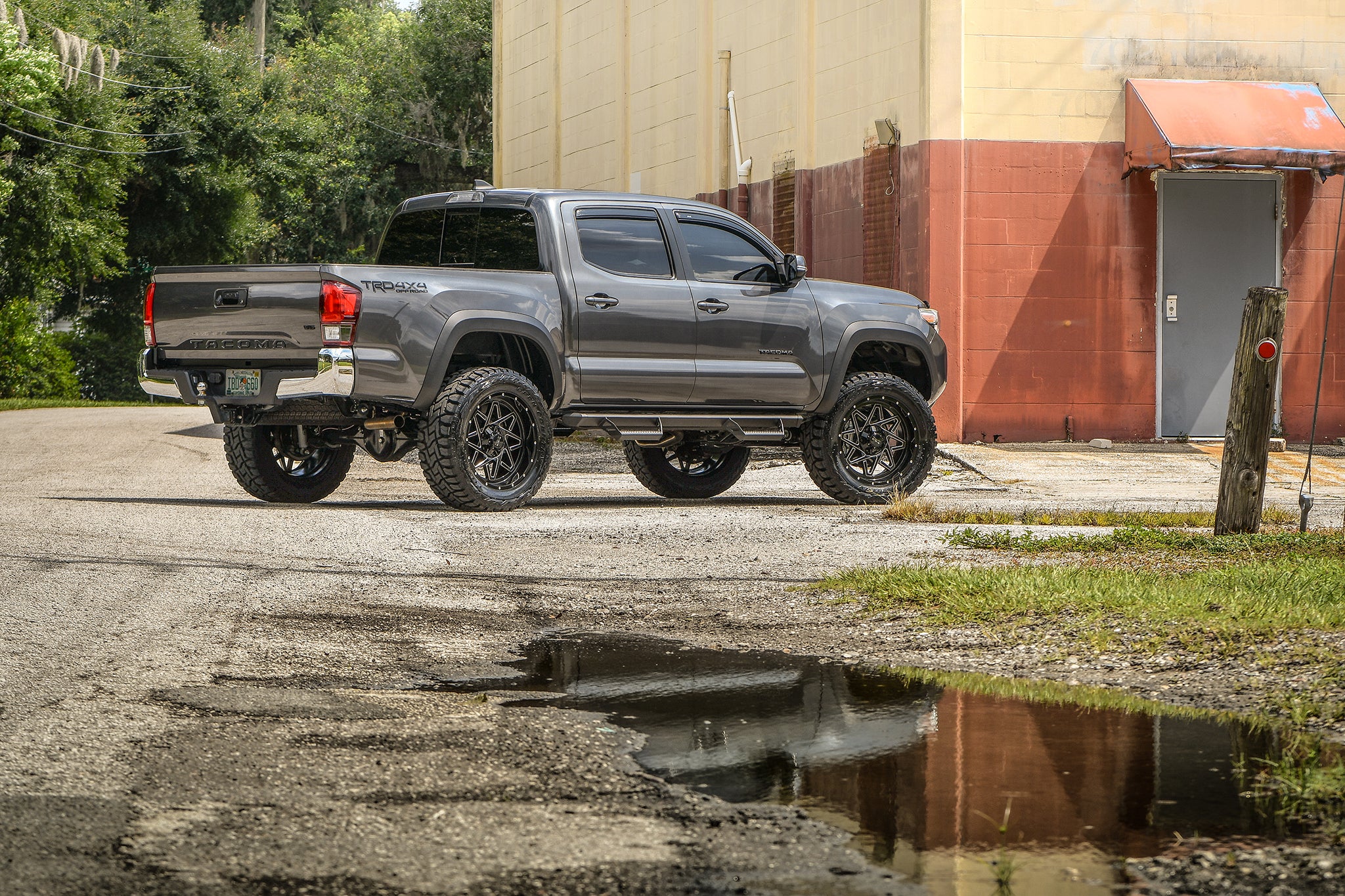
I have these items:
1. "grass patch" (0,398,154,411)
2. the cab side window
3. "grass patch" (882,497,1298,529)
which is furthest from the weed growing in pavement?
"grass patch" (0,398,154,411)

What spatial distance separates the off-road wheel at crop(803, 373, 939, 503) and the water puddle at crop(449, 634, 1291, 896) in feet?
20.7

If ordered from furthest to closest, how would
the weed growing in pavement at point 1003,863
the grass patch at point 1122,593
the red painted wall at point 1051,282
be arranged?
the red painted wall at point 1051,282, the grass patch at point 1122,593, the weed growing in pavement at point 1003,863

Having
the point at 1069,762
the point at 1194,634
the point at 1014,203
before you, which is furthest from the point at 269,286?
the point at 1014,203

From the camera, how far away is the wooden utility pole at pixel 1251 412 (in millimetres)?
9133

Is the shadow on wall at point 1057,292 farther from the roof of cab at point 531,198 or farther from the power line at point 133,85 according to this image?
the power line at point 133,85

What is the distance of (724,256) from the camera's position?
474 inches

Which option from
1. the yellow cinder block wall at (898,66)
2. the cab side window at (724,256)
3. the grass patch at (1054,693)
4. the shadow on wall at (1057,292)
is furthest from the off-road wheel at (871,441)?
the grass patch at (1054,693)

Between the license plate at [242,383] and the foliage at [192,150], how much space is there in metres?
22.2

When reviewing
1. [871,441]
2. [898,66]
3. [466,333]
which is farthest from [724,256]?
[898,66]

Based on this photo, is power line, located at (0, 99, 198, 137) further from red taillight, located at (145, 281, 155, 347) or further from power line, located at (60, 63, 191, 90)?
red taillight, located at (145, 281, 155, 347)

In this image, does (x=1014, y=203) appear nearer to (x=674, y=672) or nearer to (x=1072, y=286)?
(x=1072, y=286)

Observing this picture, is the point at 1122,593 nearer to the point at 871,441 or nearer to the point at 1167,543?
the point at 1167,543

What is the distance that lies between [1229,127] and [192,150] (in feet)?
93.9

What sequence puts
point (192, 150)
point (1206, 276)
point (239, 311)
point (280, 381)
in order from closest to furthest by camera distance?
1. point (280, 381)
2. point (239, 311)
3. point (1206, 276)
4. point (192, 150)
